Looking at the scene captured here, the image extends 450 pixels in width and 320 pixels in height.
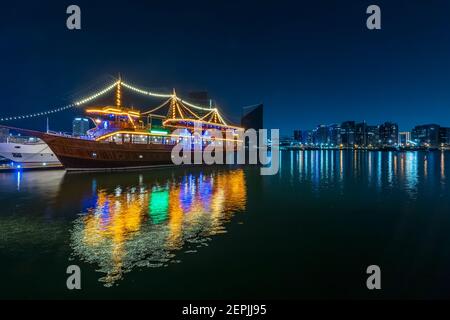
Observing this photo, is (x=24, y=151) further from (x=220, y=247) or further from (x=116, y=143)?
(x=220, y=247)

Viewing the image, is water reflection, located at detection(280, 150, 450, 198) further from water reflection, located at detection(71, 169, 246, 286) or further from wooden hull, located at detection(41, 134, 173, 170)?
wooden hull, located at detection(41, 134, 173, 170)

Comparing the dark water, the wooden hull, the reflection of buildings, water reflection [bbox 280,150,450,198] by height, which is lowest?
the dark water

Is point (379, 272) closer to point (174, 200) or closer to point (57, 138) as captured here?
point (174, 200)

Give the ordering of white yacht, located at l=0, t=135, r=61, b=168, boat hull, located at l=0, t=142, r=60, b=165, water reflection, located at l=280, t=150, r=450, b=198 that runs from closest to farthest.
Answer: water reflection, located at l=280, t=150, r=450, b=198 → white yacht, located at l=0, t=135, r=61, b=168 → boat hull, located at l=0, t=142, r=60, b=165

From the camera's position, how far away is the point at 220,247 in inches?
466

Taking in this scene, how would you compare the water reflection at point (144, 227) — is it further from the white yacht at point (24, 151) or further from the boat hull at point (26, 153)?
the boat hull at point (26, 153)

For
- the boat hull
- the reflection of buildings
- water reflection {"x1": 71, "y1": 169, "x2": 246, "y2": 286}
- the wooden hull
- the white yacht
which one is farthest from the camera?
the reflection of buildings

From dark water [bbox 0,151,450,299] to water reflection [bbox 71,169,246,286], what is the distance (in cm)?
6

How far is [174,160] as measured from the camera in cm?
5772

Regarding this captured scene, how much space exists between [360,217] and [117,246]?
13324 millimetres

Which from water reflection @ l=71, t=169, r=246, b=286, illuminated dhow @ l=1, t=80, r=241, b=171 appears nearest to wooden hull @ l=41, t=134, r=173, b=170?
illuminated dhow @ l=1, t=80, r=241, b=171

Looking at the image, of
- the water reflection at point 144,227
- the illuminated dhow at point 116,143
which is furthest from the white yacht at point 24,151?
the water reflection at point 144,227

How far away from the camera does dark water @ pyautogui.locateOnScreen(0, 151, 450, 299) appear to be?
28.6ft
